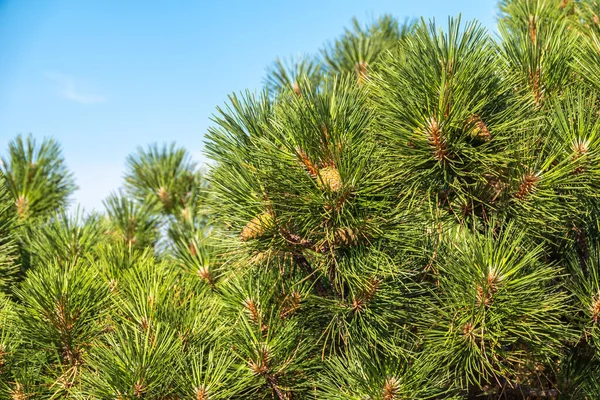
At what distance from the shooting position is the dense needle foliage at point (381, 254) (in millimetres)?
1170

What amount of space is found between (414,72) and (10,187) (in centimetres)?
162

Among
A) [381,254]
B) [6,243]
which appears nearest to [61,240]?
[6,243]

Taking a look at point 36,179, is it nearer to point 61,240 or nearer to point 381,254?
point 61,240

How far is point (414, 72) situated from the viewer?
3.83ft

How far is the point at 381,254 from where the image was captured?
1207mm

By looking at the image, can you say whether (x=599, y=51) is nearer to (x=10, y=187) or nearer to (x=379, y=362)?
(x=379, y=362)

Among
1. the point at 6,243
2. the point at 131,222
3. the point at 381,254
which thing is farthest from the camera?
the point at 131,222

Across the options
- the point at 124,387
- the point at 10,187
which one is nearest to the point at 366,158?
the point at 124,387

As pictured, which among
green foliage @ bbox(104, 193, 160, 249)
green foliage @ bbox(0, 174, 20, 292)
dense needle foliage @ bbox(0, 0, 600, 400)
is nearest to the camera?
dense needle foliage @ bbox(0, 0, 600, 400)

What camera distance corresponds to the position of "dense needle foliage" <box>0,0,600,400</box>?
1170mm

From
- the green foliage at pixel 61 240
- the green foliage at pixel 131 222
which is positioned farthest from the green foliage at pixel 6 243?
the green foliage at pixel 131 222

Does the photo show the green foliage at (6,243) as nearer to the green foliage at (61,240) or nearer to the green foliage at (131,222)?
the green foliage at (61,240)

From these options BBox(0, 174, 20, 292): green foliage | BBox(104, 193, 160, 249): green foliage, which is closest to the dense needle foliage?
BBox(0, 174, 20, 292): green foliage

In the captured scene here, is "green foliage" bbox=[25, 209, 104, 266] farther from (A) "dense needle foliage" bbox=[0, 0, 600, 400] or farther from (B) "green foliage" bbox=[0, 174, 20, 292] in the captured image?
(A) "dense needle foliage" bbox=[0, 0, 600, 400]
